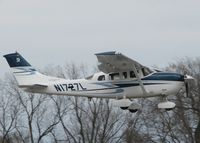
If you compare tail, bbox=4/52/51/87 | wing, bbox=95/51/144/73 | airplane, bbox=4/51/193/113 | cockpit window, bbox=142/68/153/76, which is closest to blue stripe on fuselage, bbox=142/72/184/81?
airplane, bbox=4/51/193/113

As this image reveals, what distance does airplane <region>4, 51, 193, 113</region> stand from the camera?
36750mm

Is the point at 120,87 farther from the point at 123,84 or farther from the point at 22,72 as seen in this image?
the point at 22,72

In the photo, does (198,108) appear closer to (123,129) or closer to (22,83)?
(123,129)

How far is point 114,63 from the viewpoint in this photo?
119 ft

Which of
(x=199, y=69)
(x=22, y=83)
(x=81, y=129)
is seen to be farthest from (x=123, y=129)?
(x=22, y=83)

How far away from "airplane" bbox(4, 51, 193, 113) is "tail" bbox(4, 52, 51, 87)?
1377 mm

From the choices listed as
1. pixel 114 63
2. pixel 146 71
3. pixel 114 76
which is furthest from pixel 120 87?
pixel 114 63

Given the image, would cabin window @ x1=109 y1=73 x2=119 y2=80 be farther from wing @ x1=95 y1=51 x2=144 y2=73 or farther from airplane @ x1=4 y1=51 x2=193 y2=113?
wing @ x1=95 y1=51 x2=144 y2=73

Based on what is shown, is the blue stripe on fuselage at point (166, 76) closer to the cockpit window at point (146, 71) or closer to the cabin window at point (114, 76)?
the cockpit window at point (146, 71)

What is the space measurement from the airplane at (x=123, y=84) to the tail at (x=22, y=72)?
1377 mm

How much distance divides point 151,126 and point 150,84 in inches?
969

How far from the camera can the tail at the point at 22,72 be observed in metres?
40.5

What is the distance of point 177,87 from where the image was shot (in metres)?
36.9

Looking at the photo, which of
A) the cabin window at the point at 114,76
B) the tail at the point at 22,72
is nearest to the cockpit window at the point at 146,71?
the cabin window at the point at 114,76
